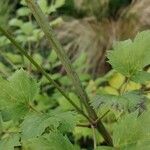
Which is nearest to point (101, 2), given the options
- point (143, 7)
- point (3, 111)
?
point (143, 7)

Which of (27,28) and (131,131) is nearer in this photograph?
(131,131)

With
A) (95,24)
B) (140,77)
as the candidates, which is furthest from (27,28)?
(95,24)

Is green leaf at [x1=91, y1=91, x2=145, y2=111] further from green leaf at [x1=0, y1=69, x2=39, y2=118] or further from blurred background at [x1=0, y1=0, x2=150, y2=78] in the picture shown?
blurred background at [x1=0, y1=0, x2=150, y2=78]

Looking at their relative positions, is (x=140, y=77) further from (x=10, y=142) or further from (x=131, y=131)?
(x=10, y=142)

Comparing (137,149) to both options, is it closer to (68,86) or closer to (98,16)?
(68,86)

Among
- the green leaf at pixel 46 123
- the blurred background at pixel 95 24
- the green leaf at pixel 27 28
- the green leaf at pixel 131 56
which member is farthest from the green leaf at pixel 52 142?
the blurred background at pixel 95 24
